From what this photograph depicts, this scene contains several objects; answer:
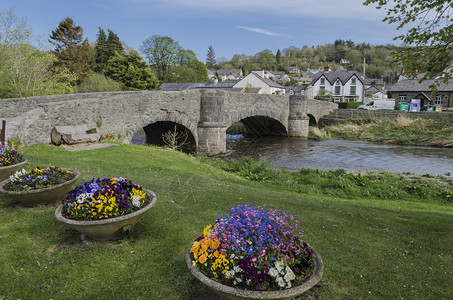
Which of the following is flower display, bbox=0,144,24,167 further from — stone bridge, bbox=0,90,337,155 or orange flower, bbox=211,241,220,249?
orange flower, bbox=211,241,220,249

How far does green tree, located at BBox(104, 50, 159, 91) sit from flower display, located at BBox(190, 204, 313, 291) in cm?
3745

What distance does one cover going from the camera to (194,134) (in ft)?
58.4

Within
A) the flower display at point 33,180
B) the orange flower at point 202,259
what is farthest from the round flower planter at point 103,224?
the orange flower at point 202,259

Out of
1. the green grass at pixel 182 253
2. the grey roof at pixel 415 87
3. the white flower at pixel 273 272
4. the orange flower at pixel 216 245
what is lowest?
the green grass at pixel 182 253

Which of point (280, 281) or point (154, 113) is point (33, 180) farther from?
point (154, 113)

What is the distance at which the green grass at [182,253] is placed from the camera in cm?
339

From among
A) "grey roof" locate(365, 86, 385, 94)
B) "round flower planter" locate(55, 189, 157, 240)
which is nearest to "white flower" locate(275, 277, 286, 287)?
"round flower planter" locate(55, 189, 157, 240)

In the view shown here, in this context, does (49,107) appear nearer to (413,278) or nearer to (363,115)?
(413,278)

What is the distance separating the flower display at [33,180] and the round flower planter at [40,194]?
10cm

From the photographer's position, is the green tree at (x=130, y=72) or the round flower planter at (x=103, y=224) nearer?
the round flower planter at (x=103, y=224)

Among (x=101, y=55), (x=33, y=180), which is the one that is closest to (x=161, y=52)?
(x=101, y=55)

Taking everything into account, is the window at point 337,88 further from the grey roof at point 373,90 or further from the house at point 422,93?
the house at point 422,93

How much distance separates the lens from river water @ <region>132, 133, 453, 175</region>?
15797 millimetres

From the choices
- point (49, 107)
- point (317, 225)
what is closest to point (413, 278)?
point (317, 225)
